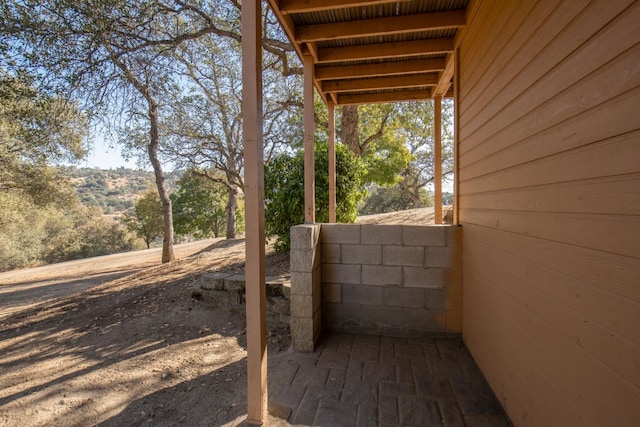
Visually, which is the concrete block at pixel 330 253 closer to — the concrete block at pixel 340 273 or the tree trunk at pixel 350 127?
the concrete block at pixel 340 273

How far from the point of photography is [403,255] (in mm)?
2797

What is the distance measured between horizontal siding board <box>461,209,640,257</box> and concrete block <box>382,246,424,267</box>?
1070 millimetres

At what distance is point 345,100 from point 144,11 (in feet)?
12.3

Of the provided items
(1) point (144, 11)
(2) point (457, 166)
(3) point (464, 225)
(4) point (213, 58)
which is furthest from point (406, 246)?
(4) point (213, 58)

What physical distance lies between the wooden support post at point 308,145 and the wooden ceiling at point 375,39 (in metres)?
0.13

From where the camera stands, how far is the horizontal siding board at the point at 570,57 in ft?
3.03

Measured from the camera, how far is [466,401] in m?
1.91

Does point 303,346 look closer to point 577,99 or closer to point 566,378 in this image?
point 566,378

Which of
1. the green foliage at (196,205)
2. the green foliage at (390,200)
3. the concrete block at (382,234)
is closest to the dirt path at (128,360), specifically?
the concrete block at (382,234)

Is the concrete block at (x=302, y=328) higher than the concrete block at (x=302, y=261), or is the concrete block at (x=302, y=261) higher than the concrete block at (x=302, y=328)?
the concrete block at (x=302, y=261)

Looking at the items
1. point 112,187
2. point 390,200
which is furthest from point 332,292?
point 112,187

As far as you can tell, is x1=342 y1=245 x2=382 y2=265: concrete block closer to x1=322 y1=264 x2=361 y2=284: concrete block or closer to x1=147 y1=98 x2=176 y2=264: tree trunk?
x1=322 y1=264 x2=361 y2=284: concrete block

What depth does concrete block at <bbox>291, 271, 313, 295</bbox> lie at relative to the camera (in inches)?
101

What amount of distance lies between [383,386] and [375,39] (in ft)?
10.2
